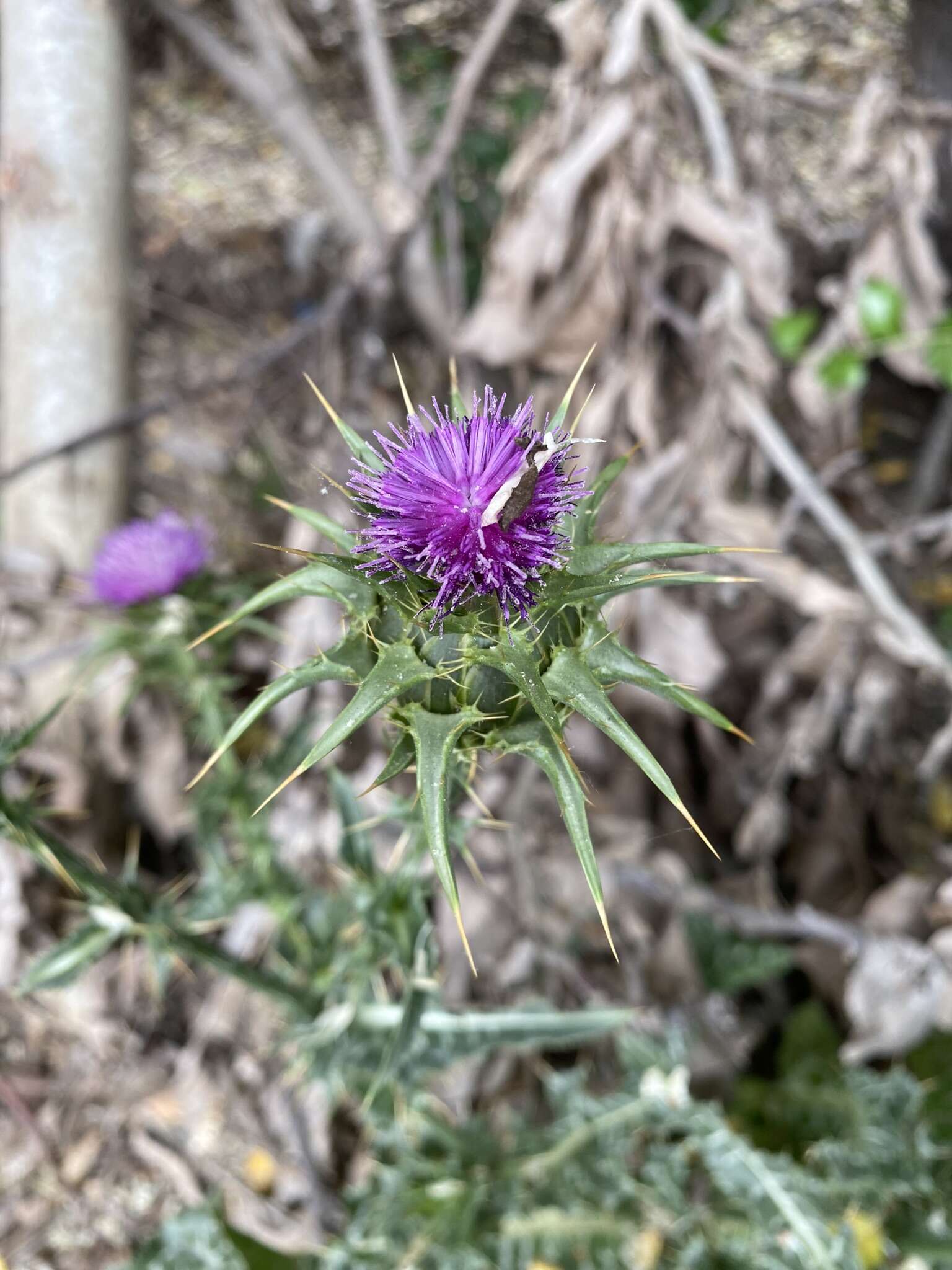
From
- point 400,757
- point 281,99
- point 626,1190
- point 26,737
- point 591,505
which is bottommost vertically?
point 626,1190

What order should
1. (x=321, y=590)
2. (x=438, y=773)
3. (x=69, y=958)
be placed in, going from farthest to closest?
(x=69, y=958), (x=321, y=590), (x=438, y=773)

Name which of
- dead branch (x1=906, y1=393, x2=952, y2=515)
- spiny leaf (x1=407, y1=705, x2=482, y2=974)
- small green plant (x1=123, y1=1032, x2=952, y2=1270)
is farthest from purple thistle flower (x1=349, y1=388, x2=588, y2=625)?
dead branch (x1=906, y1=393, x2=952, y2=515)

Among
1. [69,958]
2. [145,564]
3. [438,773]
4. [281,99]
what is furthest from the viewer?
[281,99]

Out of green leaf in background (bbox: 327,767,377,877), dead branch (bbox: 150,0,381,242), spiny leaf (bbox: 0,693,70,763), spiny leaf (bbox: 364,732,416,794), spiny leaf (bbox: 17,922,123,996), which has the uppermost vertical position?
dead branch (bbox: 150,0,381,242)

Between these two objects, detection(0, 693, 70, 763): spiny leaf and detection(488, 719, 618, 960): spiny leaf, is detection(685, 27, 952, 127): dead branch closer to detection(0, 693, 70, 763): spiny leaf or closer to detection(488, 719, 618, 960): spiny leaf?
detection(488, 719, 618, 960): spiny leaf

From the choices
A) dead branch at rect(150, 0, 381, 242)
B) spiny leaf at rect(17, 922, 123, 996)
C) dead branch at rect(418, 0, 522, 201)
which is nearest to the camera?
spiny leaf at rect(17, 922, 123, 996)

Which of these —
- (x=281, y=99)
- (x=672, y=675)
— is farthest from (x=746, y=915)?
(x=281, y=99)

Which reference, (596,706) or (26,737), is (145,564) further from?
(596,706)
